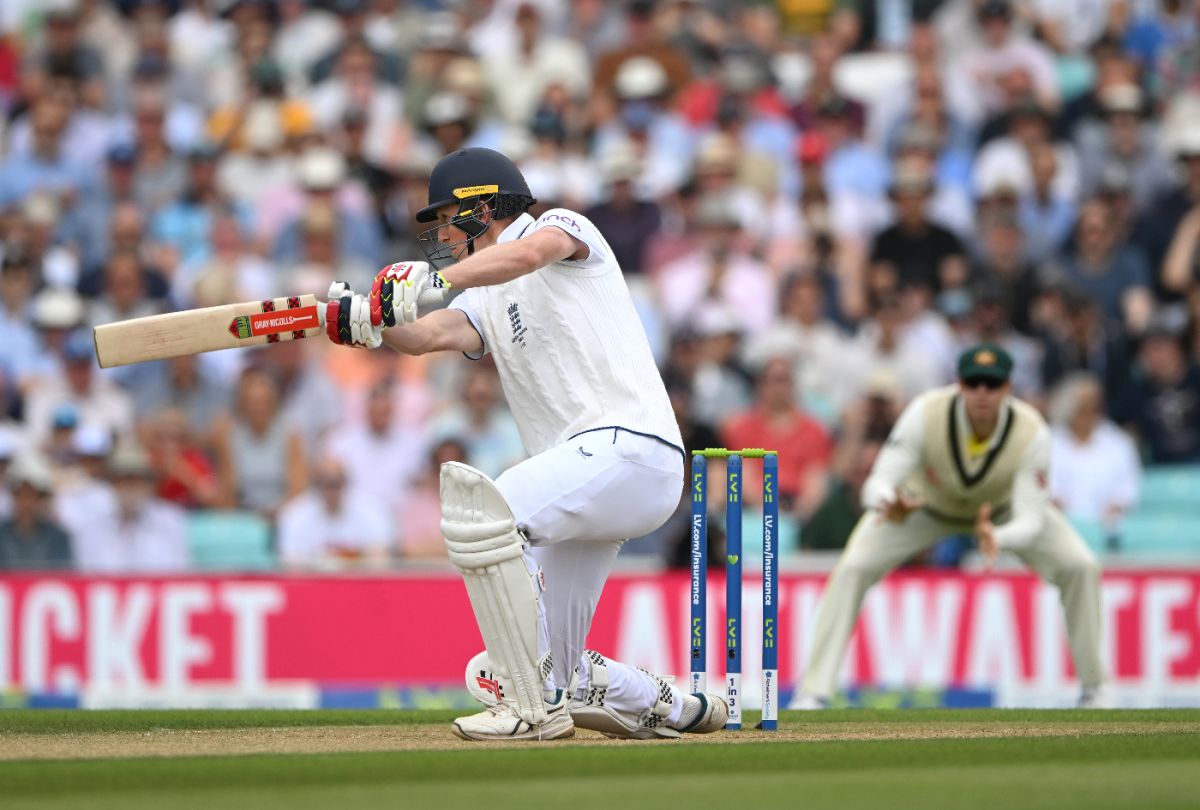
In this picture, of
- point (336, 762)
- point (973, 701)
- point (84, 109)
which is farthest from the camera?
point (84, 109)

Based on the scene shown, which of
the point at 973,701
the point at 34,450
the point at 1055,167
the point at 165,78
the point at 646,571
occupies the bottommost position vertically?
the point at 973,701

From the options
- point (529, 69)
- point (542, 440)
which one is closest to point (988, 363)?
point (542, 440)

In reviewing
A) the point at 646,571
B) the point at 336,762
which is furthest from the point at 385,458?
the point at 336,762

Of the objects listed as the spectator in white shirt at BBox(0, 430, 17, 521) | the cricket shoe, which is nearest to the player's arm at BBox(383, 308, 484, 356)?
the cricket shoe

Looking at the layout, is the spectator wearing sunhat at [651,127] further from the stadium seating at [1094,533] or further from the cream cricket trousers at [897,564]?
the cream cricket trousers at [897,564]

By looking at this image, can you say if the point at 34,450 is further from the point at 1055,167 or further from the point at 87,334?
the point at 1055,167

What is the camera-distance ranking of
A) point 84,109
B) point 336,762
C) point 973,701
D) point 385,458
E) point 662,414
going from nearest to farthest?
point 336,762, point 662,414, point 973,701, point 385,458, point 84,109
